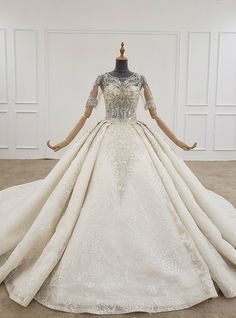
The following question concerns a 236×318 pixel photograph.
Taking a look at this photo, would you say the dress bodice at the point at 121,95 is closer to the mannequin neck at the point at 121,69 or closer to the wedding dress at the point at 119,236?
the mannequin neck at the point at 121,69

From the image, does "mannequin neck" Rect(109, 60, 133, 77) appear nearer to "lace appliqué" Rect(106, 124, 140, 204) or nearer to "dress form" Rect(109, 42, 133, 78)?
"dress form" Rect(109, 42, 133, 78)

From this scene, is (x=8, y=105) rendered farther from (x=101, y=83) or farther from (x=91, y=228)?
(x=91, y=228)

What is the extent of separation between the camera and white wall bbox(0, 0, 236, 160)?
20.4ft

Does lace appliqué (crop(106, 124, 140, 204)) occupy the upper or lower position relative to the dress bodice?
lower

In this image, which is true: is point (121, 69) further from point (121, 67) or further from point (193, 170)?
point (193, 170)

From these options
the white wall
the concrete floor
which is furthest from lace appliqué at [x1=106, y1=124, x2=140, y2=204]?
the white wall

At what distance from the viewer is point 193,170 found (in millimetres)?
5758

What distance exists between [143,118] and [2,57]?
2.45m

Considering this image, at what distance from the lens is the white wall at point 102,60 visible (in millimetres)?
6227

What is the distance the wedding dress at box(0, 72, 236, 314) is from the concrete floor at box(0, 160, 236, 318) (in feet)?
0.13

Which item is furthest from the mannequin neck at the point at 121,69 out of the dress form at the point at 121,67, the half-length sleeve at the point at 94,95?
the half-length sleeve at the point at 94,95

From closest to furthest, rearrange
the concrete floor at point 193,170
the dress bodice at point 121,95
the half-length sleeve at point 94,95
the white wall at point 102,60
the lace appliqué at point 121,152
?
the concrete floor at point 193,170
the lace appliqué at point 121,152
the dress bodice at point 121,95
the half-length sleeve at point 94,95
the white wall at point 102,60

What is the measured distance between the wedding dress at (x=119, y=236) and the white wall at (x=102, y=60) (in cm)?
384

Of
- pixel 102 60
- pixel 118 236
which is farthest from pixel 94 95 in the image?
pixel 102 60
